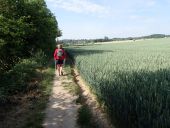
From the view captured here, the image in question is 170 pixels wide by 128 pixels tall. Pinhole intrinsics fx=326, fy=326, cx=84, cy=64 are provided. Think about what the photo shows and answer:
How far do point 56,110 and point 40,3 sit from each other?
1909cm

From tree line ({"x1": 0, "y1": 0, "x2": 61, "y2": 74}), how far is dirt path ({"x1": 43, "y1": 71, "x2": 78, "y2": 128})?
15.0ft

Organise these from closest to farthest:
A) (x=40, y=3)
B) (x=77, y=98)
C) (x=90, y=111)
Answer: (x=90, y=111) < (x=77, y=98) < (x=40, y=3)

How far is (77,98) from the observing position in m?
11.4

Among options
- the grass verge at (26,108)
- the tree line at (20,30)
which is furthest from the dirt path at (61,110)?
the tree line at (20,30)

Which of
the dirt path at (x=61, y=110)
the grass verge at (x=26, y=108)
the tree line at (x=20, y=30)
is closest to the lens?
the dirt path at (x=61, y=110)

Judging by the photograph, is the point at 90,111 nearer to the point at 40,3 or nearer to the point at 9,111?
the point at 9,111

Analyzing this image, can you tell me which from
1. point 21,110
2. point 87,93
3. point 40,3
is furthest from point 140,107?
point 40,3

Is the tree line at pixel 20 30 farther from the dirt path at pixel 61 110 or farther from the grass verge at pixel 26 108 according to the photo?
the dirt path at pixel 61 110

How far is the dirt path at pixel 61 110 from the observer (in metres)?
8.49

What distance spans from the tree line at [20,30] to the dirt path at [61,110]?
15.0 ft

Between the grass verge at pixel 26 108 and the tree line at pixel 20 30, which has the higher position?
the tree line at pixel 20 30

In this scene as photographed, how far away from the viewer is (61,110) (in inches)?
388

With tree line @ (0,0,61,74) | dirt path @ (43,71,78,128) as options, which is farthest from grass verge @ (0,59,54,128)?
tree line @ (0,0,61,74)

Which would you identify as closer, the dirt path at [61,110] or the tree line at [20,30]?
the dirt path at [61,110]
